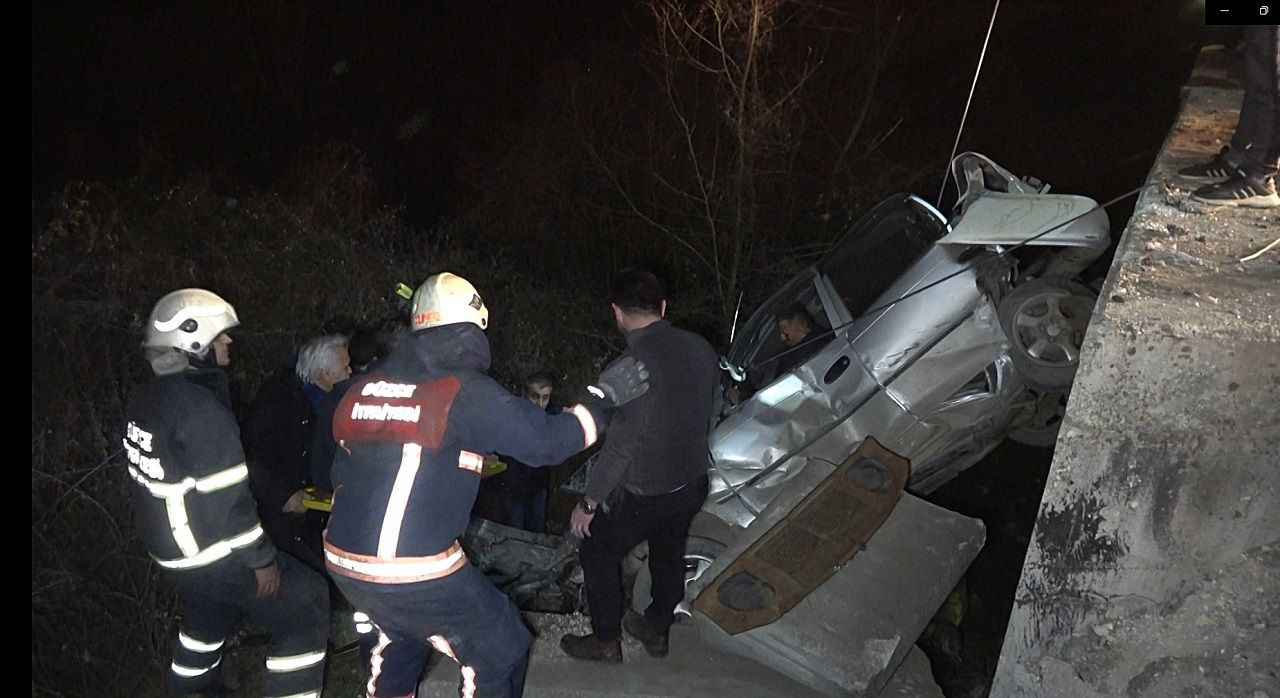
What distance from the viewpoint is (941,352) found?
5.08 metres

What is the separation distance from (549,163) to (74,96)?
670cm

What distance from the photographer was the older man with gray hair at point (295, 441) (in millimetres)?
4785

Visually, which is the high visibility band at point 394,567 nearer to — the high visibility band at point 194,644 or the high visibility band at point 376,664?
the high visibility band at point 376,664

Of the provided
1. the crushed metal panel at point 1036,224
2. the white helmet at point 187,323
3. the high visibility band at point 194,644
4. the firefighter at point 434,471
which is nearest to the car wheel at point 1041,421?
the crushed metal panel at point 1036,224

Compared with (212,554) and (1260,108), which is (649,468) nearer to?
(212,554)

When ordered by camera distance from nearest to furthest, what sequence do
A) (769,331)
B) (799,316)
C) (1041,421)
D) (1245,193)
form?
(1245,193) → (1041,421) → (799,316) → (769,331)

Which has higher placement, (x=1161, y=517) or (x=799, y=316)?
(x=1161, y=517)

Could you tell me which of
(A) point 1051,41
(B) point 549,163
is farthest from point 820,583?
(A) point 1051,41

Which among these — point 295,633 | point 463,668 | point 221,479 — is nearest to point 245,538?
point 221,479

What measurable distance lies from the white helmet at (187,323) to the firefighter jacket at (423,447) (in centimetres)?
83

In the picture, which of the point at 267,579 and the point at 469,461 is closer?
the point at 469,461

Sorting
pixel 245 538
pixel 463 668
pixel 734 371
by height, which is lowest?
pixel 734 371

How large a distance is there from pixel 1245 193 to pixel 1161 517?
2.08m

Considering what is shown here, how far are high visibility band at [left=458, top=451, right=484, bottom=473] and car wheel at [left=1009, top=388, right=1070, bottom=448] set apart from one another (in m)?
3.15
